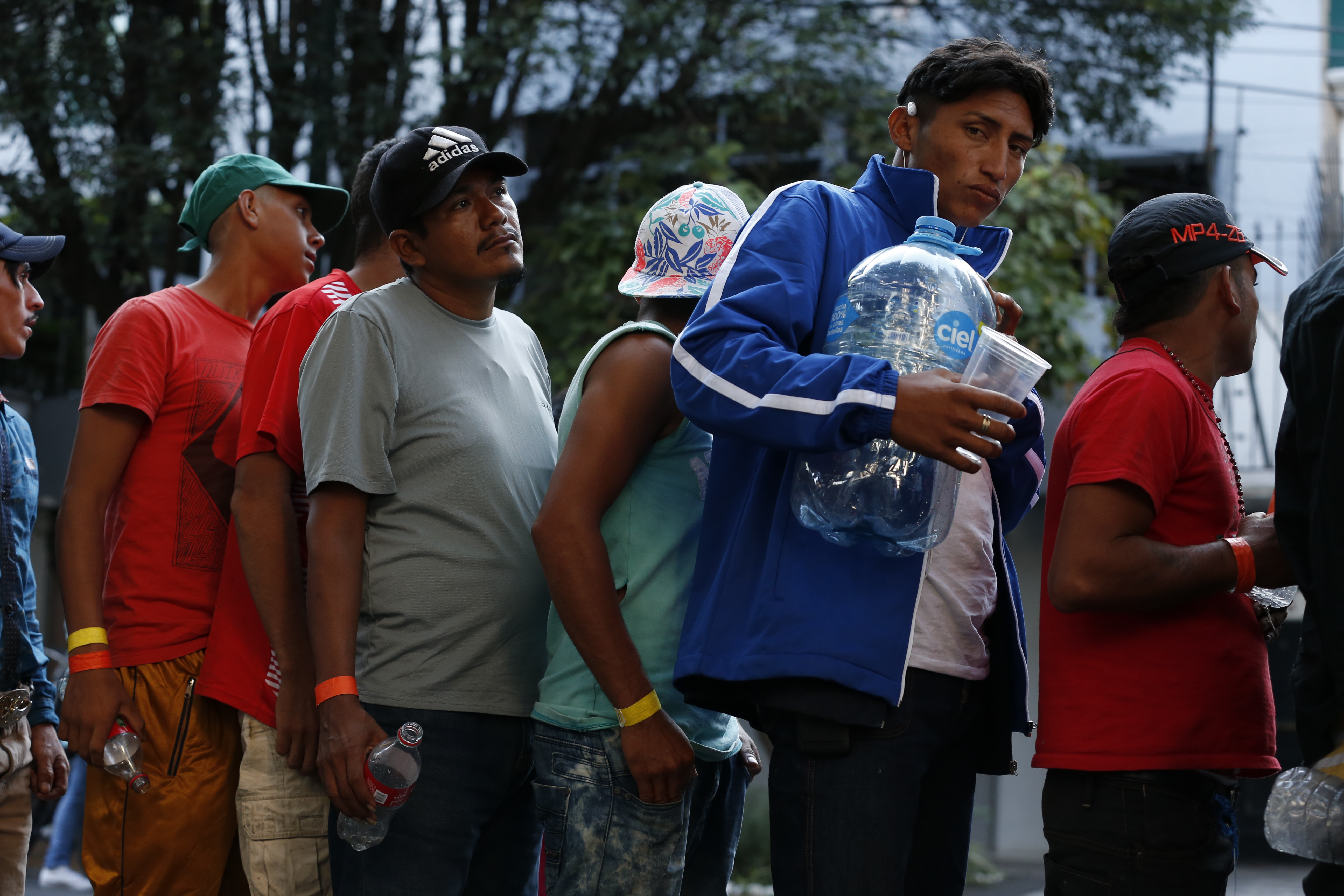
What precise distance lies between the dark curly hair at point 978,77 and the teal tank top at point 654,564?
665 millimetres

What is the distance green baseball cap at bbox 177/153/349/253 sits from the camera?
337 cm

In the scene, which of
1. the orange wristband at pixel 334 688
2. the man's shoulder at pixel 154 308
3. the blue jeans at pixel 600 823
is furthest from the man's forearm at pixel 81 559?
the blue jeans at pixel 600 823

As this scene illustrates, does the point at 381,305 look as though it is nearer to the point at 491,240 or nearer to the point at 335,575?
the point at 491,240

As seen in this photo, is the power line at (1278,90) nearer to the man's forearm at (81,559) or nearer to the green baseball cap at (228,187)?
the green baseball cap at (228,187)

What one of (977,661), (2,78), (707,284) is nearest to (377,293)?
(707,284)

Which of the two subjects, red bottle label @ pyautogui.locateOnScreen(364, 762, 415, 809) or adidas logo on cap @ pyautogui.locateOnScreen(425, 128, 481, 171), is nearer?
red bottle label @ pyautogui.locateOnScreen(364, 762, 415, 809)

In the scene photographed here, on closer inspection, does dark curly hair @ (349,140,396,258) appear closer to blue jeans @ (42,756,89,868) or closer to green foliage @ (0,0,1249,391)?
green foliage @ (0,0,1249,391)

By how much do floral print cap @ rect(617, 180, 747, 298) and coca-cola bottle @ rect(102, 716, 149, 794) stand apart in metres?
1.50

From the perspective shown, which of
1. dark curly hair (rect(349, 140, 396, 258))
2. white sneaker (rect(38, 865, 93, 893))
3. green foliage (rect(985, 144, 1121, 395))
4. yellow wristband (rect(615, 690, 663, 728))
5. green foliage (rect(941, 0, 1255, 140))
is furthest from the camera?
green foliage (rect(941, 0, 1255, 140))

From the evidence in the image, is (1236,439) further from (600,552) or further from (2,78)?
(2,78)

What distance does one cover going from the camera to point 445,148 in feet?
8.96

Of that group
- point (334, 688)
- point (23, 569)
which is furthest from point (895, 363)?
point (23, 569)

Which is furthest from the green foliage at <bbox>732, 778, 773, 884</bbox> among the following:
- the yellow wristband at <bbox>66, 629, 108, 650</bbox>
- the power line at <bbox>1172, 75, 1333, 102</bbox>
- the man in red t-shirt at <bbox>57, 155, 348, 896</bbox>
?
the power line at <bbox>1172, 75, 1333, 102</bbox>

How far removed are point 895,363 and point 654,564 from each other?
61cm
